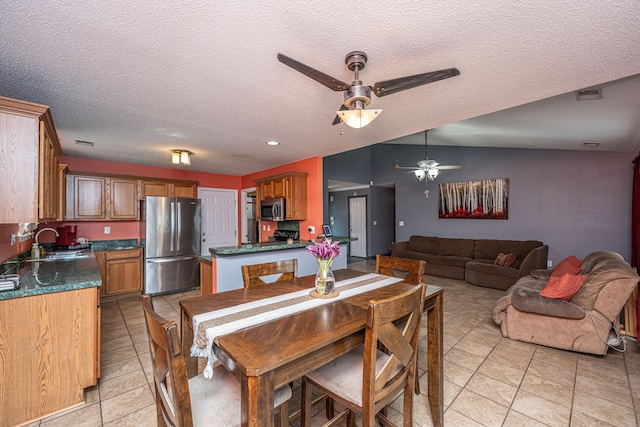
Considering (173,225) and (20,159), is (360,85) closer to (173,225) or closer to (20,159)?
(20,159)

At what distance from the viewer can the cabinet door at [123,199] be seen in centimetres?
453

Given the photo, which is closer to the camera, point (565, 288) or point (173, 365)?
point (173, 365)

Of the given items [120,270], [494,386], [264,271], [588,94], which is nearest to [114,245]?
[120,270]

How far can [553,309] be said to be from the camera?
258 centimetres

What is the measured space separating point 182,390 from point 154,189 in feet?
15.6

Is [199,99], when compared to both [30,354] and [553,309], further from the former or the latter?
[553,309]

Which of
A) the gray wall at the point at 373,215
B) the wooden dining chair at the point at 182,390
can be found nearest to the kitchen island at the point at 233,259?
the wooden dining chair at the point at 182,390

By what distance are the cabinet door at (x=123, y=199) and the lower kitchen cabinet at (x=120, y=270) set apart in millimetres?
682

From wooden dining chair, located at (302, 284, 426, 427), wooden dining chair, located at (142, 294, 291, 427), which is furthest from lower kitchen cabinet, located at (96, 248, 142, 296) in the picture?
wooden dining chair, located at (302, 284, 426, 427)

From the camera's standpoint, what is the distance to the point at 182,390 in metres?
0.95

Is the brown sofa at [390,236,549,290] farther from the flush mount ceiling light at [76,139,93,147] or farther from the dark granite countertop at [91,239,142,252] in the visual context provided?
the flush mount ceiling light at [76,139,93,147]

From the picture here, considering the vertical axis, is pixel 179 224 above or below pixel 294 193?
below

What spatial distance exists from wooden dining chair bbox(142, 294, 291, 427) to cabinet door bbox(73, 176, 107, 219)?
4.33m

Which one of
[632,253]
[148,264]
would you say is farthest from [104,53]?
[632,253]
